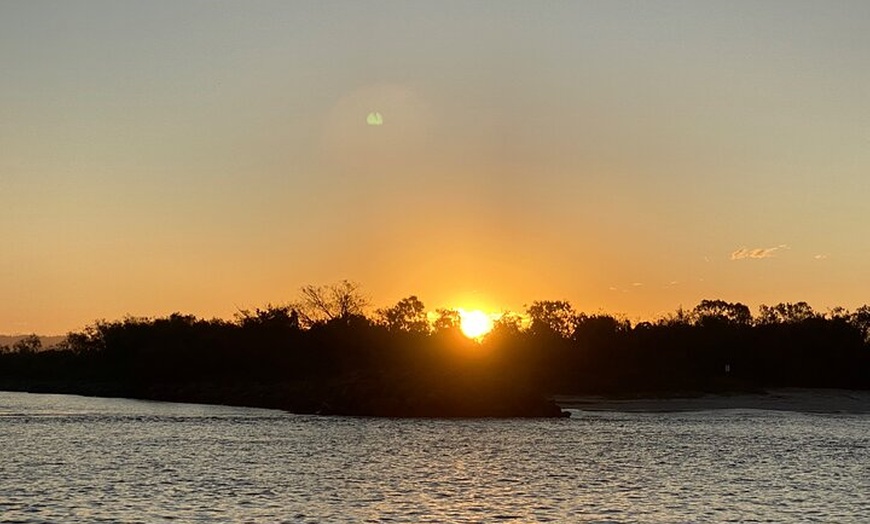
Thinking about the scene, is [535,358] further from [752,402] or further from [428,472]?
[428,472]

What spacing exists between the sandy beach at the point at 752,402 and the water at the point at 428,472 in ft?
120

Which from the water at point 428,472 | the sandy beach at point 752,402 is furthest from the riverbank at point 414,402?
the water at point 428,472

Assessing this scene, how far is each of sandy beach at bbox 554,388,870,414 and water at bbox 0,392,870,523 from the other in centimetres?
3663

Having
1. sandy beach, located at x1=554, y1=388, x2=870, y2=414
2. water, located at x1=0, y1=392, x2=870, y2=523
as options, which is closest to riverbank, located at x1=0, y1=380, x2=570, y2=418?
sandy beach, located at x1=554, y1=388, x2=870, y2=414

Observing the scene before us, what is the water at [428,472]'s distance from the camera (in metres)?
45.4

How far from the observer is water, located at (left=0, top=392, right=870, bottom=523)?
45.4 meters

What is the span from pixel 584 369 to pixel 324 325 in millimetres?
50077

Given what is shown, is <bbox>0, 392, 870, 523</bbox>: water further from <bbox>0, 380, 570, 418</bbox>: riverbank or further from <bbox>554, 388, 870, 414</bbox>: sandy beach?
<bbox>554, 388, 870, 414</bbox>: sandy beach

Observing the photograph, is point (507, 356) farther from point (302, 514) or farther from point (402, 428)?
point (302, 514)

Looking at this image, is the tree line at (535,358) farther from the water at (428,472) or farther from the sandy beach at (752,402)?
the water at (428,472)

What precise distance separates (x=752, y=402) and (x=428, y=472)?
105 meters

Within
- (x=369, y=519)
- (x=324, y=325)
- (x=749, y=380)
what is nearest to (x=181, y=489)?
(x=369, y=519)

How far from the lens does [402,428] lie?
105312mm

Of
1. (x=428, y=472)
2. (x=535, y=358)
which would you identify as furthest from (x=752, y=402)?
(x=428, y=472)
